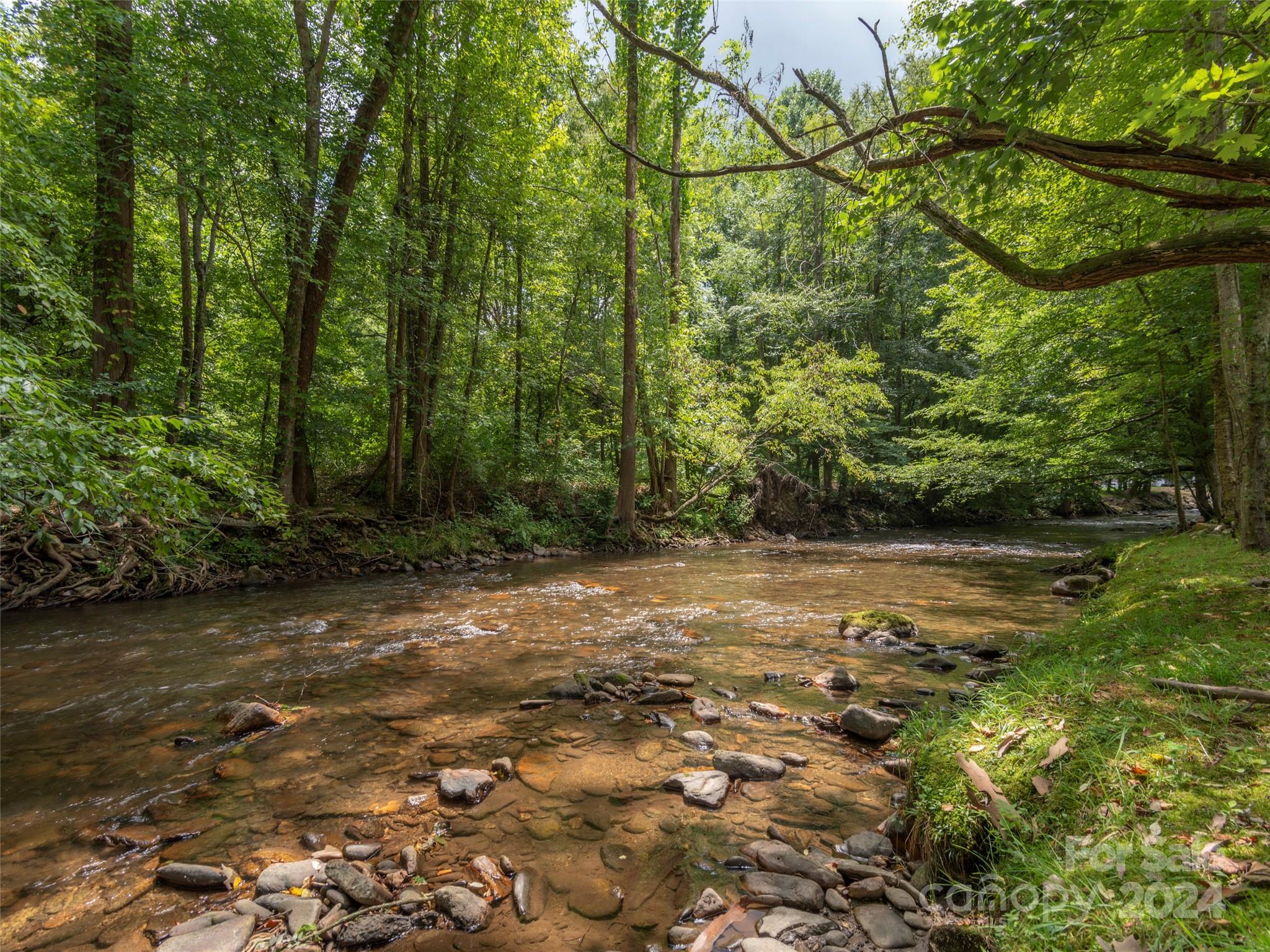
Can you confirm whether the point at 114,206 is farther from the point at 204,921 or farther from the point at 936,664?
the point at 936,664

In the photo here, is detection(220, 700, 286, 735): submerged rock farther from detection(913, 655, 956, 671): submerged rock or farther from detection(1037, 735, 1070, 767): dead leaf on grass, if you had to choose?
detection(913, 655, 956, 671): submerged rock

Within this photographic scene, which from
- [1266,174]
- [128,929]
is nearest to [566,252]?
[1266,174]

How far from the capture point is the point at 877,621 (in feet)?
20.9

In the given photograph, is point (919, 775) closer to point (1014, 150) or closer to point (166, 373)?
point (1014, 150)

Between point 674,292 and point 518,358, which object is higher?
point 674,292

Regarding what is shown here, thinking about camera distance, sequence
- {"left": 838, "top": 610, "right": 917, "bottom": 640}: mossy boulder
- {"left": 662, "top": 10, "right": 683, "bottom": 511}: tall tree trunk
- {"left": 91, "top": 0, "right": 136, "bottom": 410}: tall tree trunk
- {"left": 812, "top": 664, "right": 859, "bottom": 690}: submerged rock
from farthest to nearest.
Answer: {"left": 662, "top": 10, "right": 683, "bottom": 511}: tall tree trunk < {"left": 91, "top": 0, "right": 136, "bottom": 410}: tall tree trunk < {"left": 838, "top": 610, "right": 917, "bottom": 640}: mossy boulder < {"left": 812, "top": 664, "right": 859, "bottom": 690}: submerged rock

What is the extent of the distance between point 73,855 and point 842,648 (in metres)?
5.92

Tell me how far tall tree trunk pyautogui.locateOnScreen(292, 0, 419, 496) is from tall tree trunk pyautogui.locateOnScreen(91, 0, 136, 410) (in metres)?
2.57

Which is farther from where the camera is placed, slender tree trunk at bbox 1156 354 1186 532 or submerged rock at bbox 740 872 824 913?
slender tree trunk at bbox 1156 354 1186 532

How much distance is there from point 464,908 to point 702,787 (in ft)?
4.55

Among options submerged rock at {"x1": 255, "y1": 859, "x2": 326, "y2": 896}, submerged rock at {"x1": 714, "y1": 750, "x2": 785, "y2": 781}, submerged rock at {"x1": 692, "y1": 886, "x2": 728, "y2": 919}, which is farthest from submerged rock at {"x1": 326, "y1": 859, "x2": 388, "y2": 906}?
submerged rock at {"x1": 714, "y1": 750, "x2": 785, "y2": 781}

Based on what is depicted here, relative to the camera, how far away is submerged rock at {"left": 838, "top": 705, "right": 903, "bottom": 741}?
3.62 metres

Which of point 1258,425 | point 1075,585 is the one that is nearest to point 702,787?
point 1258,425

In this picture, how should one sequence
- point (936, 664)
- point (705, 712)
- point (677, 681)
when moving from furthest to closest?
point (936, 664)
point (677, 681)
point (705, 712)
